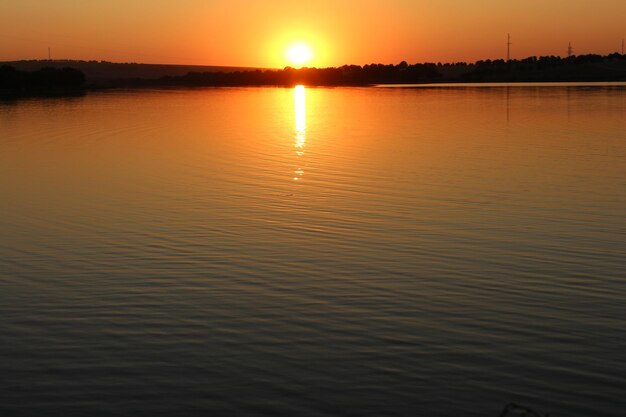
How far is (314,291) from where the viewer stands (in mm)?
13281

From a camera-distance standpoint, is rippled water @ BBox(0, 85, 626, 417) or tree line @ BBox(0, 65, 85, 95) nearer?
rippled water @ BBox(0, 85, 626, 417)

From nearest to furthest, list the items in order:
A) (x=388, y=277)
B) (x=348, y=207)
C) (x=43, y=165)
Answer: (x=388, y=277), (x=348, y=207), (x=43, y=165)

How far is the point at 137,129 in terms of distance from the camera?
5156 cm

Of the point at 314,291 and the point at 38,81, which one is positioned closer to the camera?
the point at 314,291

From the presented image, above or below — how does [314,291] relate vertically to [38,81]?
below

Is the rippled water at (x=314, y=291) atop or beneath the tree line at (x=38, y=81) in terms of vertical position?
beneath

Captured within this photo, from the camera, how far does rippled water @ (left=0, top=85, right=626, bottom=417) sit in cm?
926

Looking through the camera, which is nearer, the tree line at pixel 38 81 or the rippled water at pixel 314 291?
the rippled water at pixel 314 291

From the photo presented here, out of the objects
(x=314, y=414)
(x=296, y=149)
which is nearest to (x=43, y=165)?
(x=296, y=149)

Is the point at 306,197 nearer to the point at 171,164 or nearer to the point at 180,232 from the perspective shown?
the point at 180,232

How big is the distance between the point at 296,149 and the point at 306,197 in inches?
615

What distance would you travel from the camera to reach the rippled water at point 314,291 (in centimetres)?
926

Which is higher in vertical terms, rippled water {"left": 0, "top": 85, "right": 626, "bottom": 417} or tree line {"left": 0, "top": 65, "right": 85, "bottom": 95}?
tree line {"left": 0, "top": 65, "right": 85, "bottom": 95}

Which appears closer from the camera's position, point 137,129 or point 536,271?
point 536,271
